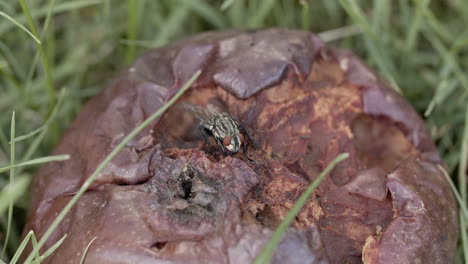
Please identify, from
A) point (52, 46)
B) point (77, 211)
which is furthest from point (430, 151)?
point (52, 46)

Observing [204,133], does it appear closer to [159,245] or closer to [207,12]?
[159,245]

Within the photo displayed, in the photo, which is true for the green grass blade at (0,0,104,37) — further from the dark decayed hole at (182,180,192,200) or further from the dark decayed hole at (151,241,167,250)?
the dark decayed hole at (151,241,167,250)

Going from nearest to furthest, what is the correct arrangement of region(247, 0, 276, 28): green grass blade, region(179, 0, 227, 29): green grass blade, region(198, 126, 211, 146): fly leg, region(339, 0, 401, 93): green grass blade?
region(198, 126, 211, 146): fly leg
region(339, 0, 401, 93): green grass blade
region(247, 0, 276, 28): green grass blade
region(179, 0, 227, 29): green grass blade

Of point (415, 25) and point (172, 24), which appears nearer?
point (415, 25)

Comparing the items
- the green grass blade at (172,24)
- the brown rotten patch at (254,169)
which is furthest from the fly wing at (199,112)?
the green grass blade at (172,24)

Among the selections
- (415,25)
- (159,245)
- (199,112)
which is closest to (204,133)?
(199,112)

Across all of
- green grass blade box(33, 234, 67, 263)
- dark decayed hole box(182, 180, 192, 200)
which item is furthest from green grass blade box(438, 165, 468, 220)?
green grass blade box(33, 234, 67, 263)
